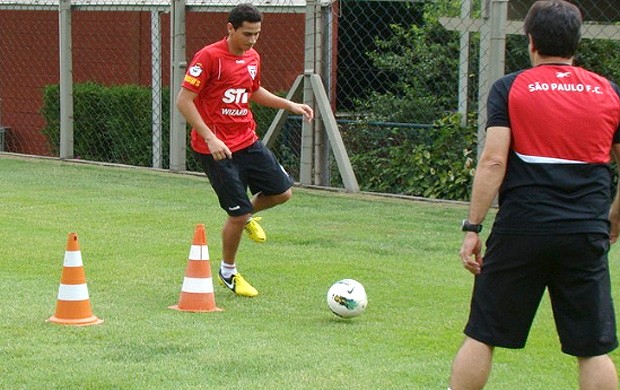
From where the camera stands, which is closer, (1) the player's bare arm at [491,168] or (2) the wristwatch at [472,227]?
(1) the player's bare arm at [491,168]

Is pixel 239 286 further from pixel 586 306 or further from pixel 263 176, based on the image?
pixel 586 306

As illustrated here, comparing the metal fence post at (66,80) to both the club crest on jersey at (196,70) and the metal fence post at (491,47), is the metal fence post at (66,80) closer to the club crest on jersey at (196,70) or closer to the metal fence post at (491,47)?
the metal fence post at (491,47)

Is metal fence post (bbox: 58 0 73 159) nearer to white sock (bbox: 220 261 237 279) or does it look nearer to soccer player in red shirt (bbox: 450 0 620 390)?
white sock (bbox: 220 261 237 279)

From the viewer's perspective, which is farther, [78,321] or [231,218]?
[231,218]

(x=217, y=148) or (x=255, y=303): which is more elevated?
(x=217, y=148)

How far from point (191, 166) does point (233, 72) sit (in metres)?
7.48

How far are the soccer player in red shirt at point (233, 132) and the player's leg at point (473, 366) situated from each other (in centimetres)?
307

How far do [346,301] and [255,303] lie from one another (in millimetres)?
801

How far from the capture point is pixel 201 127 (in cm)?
766

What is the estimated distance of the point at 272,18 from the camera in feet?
54.1

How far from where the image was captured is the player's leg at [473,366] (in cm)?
470

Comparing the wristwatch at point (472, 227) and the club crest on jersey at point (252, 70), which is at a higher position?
the club crest on jersey at point (252, 70)

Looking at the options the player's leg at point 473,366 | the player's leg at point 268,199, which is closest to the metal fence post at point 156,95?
the player's leg at point 268,199

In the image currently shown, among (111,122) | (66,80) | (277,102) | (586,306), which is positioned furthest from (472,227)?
(111,122)
